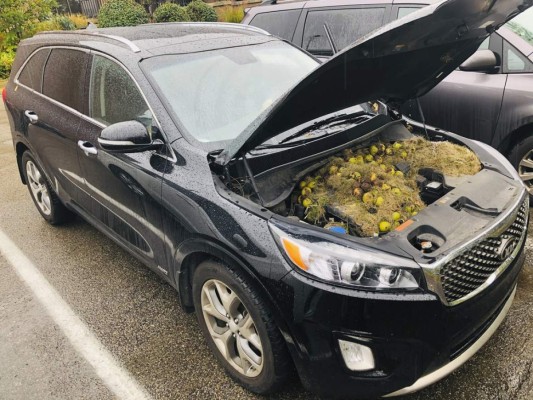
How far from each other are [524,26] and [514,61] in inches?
16.4

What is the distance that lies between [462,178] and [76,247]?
124 inches

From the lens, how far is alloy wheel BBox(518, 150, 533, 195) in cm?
374

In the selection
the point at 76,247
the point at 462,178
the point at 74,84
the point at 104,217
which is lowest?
the point at 76,247

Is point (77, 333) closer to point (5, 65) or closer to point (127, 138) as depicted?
point (127, 138)

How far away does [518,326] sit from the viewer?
8.47 ft

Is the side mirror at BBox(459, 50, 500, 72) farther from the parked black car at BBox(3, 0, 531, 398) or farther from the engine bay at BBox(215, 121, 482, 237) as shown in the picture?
the engine bay at BBox(215, 121, 482, 237)

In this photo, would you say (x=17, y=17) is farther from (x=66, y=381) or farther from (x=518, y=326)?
(x=518, y=326)

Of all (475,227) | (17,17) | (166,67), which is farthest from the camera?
(17,17)

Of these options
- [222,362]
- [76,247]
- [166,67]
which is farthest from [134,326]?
[166,67]

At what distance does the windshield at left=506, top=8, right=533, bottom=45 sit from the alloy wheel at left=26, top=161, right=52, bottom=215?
14.2ft

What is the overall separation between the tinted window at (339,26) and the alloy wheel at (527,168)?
1.92 meters

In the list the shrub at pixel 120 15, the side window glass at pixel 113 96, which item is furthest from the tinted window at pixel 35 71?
the shrub at pixel 120 15

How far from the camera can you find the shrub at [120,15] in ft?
45.8

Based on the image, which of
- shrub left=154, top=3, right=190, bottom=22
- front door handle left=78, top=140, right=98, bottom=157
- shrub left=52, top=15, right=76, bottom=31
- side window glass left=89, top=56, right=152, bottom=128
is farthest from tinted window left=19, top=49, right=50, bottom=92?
shrub left=52, top=15, right=76, bottom=31
